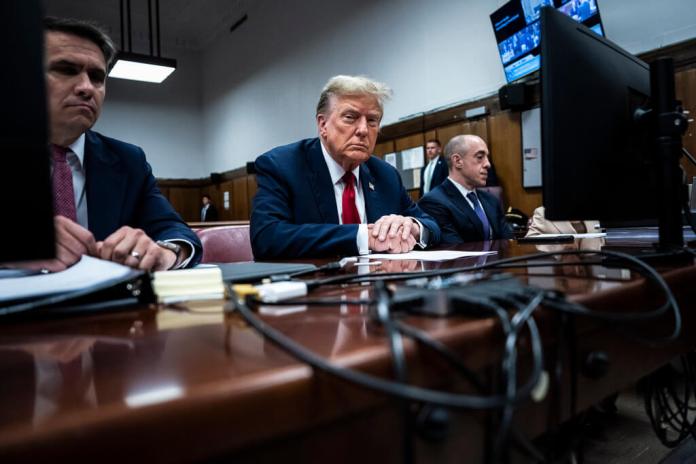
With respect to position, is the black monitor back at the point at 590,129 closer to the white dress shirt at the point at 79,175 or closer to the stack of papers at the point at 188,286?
the stack of papers at the point at 188,286

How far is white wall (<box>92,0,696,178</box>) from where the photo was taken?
4.66 m

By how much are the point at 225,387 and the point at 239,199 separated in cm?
942

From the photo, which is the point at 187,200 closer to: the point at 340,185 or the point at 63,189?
the point at 340,185

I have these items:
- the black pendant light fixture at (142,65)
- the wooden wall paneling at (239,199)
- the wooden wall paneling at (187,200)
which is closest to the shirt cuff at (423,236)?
the black pendant light fixture at (142,65)

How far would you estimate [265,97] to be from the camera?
8.27 m

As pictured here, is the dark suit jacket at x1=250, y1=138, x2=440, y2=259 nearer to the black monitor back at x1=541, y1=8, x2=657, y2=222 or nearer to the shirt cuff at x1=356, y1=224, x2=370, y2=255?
the shirt cuff at x1=356, y1=224, x2=370, y2=255

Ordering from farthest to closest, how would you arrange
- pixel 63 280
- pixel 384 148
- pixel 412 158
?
pixel 384 148, pixel 412 158, pixel 63 280

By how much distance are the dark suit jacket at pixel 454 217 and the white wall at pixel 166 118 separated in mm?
8290

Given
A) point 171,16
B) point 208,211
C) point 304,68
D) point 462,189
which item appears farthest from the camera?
point 208,211

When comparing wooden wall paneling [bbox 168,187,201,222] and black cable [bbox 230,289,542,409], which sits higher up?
wooden wall paneling [bbox 168,187,201,222]

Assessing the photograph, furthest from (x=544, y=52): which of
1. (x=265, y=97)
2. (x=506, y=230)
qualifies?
(x=265, y=97)

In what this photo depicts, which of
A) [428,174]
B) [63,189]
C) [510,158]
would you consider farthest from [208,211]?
[63,189]

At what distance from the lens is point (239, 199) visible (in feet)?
→ 30.8

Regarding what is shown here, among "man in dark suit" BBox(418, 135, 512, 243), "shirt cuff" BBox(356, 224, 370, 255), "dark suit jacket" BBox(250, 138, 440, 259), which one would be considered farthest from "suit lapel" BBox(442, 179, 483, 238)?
"shirt cuff" BBox(356, 224, 370, 255)
